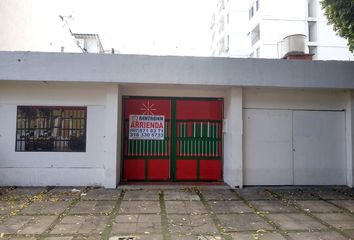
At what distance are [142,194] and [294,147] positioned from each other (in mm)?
4380

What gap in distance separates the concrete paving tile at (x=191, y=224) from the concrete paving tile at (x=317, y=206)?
7.32 feet

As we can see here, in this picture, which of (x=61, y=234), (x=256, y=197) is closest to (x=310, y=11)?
(x=256, y=197)

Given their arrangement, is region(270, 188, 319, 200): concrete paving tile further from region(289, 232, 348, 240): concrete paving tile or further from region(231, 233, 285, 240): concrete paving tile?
region(231, 233, 285, 240): concrete paving tile

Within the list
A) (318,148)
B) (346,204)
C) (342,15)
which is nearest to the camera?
(346,204)

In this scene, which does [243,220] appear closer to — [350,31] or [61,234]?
[61,234]

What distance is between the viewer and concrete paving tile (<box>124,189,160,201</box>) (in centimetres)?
683

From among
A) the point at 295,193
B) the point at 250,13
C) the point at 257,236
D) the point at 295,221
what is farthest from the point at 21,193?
the point at 250,13

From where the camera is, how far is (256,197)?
709 centimetres

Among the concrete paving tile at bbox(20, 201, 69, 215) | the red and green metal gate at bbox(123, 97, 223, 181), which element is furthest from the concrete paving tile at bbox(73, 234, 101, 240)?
the red and green metal gate at bbox(123, 97, 223, 181)

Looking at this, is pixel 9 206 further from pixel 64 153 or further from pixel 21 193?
pixel 64 153

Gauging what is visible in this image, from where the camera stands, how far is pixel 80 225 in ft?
16.5

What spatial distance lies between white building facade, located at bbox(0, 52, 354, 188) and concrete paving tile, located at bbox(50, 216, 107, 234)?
236 cm

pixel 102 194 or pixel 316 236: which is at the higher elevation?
pixel 102 194

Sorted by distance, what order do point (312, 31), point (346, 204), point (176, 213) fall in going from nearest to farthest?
point (176, 213), point (346, 204), point (312, 31)
